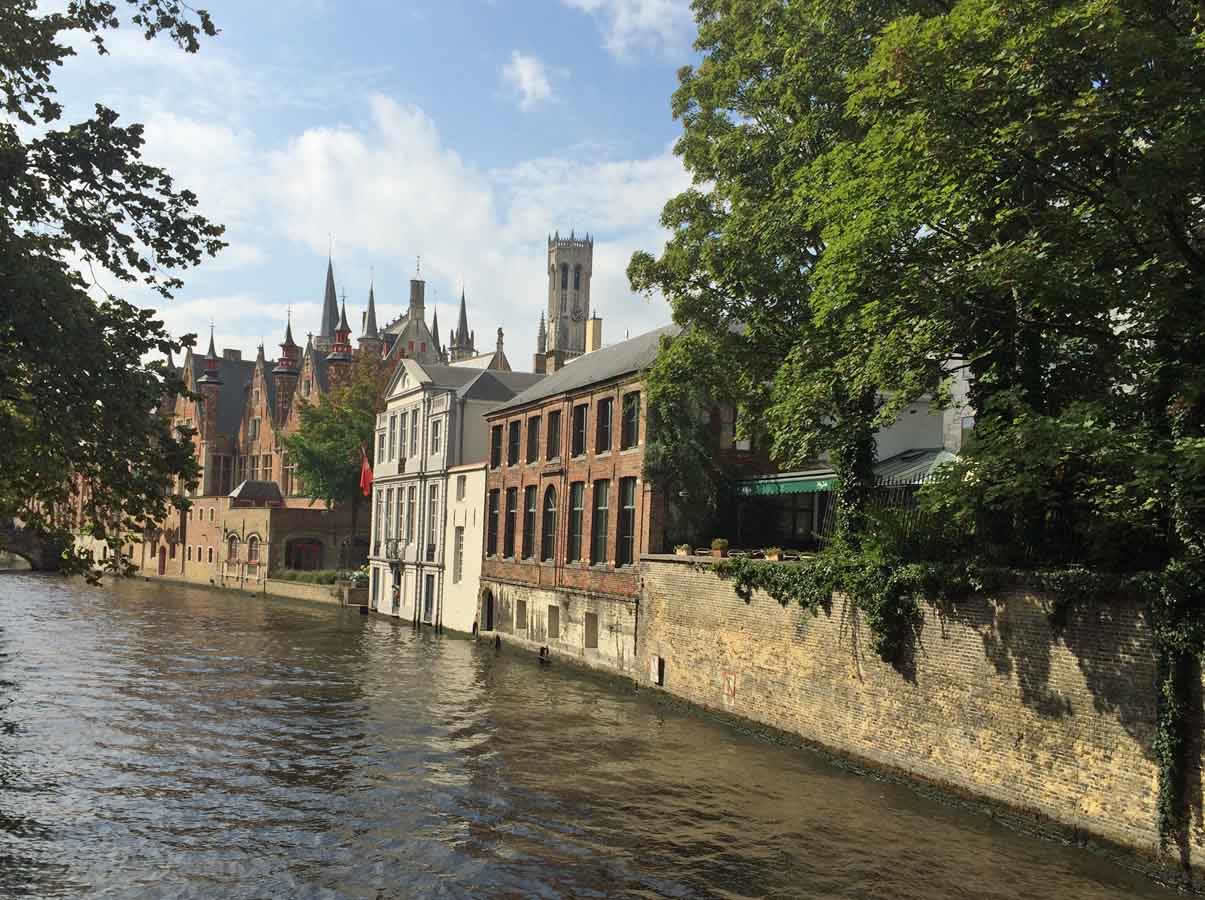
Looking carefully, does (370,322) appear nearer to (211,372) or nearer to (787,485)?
(211,372)

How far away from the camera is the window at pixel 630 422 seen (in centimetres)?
3225

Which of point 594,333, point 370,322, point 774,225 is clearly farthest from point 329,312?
point 774,225

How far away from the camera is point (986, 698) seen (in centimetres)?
1659

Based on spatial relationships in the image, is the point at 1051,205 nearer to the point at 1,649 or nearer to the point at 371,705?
the point at 371,705

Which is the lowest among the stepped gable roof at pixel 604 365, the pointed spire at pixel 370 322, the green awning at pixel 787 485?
the green awning at pixel 787 485

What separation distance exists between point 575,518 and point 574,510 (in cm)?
28

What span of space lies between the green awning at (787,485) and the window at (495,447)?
14.6 metres

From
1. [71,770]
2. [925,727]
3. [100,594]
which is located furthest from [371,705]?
[100,594]

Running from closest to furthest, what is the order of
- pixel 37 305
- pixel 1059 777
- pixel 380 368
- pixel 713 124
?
pixel 37 305, pixel 1059 777, pixel 713 124, pixel 380 368

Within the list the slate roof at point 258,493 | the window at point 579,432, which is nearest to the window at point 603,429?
the window at point 579,432

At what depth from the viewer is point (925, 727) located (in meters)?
18.0

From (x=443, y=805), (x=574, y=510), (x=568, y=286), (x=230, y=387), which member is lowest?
(x=443, y=805)

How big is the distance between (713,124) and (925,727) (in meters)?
13.5

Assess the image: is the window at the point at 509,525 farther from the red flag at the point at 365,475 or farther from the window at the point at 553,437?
the red flag at the point at 365,475
